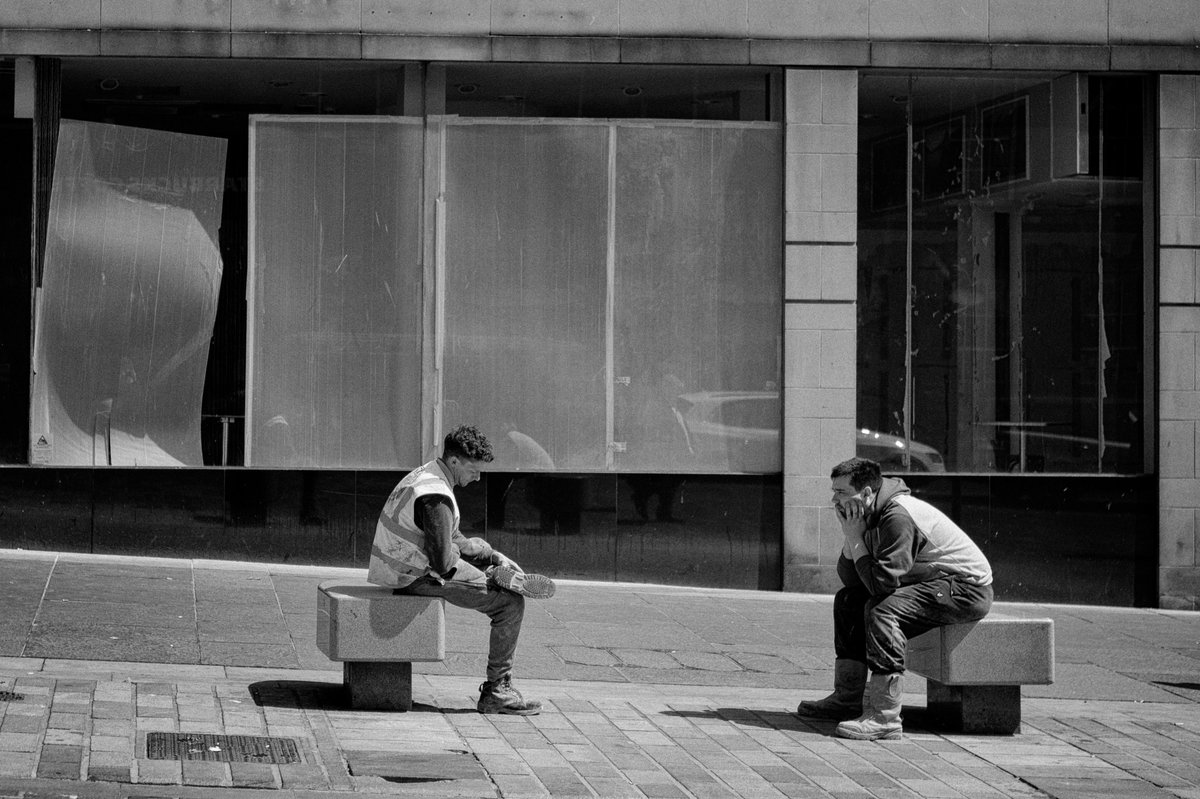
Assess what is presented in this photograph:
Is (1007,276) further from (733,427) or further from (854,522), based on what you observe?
(854,522)

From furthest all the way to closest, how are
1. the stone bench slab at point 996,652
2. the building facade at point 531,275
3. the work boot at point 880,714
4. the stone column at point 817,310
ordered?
the stone column at point 817,310, the building facade at point 531,275, the stone bench slab at point 996,652, the work boot at point 880,714

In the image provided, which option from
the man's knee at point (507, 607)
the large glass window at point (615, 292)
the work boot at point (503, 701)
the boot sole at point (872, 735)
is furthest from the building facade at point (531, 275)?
the boot sole at point (872, 735)

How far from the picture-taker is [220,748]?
6.74 m

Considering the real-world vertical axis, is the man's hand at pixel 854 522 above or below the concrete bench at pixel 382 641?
above

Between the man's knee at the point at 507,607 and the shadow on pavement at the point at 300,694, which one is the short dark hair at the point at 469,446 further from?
the shadow on pavement at the point at 300,694

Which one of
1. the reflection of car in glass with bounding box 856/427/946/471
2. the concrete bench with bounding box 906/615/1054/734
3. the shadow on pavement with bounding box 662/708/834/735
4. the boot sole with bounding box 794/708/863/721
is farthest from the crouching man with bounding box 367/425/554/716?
the reflection of car in glass with bounding box 856/427/946/471

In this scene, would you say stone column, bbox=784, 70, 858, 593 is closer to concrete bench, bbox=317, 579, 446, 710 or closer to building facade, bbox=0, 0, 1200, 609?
building facade, bbox=0, 0, 1200, 609

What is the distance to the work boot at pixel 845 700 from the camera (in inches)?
325

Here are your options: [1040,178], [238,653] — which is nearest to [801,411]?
[1040,178]

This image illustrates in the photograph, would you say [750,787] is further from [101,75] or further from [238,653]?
[101,75]

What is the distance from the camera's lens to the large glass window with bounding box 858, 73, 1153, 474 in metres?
13.8

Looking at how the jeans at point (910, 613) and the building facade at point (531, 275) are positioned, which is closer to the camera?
the jeans at point (910, 613)

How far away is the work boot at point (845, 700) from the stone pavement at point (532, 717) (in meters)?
0.15

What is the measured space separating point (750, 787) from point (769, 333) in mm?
7402
